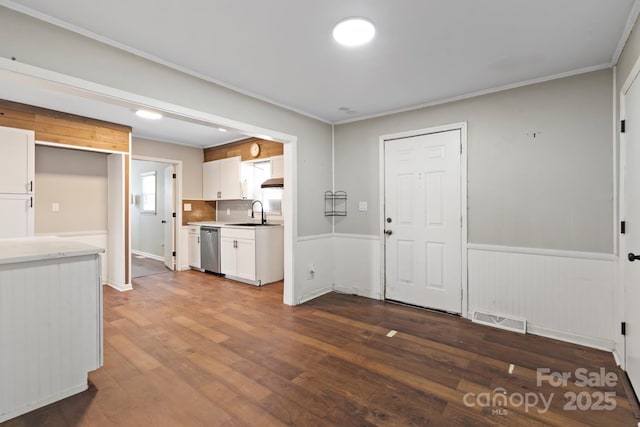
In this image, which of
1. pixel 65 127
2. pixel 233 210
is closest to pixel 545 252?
pixel 233 210

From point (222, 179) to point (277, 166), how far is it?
141 centimetres

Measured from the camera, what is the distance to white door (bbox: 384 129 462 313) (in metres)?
3.44

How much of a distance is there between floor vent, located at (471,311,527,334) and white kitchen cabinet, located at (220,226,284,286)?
9.75ft

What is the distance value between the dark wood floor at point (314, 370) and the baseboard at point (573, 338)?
0.30ft

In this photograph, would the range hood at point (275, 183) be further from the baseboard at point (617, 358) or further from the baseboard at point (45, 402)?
the baseboard at point (617, 358)

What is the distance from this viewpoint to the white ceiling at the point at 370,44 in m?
1.87

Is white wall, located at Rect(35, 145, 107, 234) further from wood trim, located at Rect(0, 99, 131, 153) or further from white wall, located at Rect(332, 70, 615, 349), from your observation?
white wall, located at Rect(332, 70, 615, 349)

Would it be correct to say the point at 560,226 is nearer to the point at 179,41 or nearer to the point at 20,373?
the point at 179,41

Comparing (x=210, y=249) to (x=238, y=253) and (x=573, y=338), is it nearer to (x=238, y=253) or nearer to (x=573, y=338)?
(x=238, y=253)

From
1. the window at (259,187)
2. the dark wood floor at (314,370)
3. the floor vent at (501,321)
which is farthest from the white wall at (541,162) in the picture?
the window at (259,187)

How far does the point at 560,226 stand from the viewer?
281 cm

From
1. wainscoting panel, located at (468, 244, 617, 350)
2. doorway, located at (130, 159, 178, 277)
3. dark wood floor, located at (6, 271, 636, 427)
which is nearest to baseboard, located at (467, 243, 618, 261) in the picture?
wainscoting panel, located at (468, 244, 617, 350)

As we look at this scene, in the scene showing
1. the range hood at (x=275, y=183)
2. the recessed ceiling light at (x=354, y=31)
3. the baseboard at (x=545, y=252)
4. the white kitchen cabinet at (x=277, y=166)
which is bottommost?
the baseboard at (x=545, y=252)

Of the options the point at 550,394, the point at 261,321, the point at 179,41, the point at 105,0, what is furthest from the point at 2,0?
the point at 550,394
